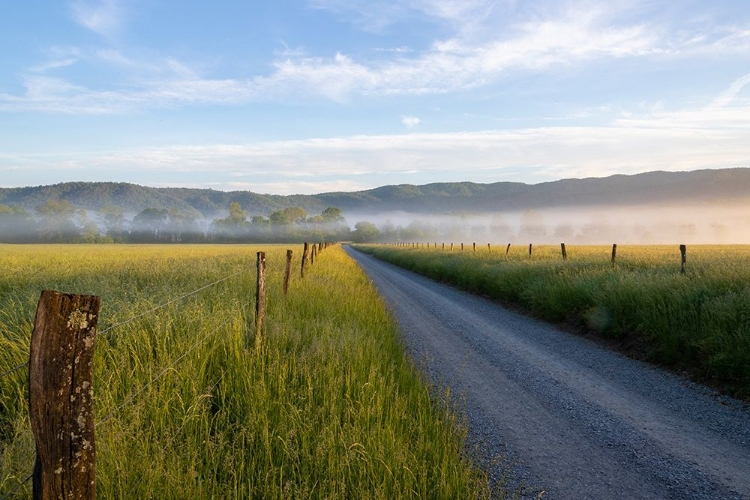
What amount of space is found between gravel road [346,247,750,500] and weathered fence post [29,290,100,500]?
3.40 m

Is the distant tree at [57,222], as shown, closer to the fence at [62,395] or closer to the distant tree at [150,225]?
the distant tree at [150,225]

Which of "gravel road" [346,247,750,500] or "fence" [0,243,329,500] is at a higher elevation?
"fence" [0,243,329,500]

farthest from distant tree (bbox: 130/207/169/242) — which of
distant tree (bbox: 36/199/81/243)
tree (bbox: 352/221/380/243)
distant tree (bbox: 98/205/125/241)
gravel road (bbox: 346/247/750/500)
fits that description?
gravel road (bbox: 346/247/750/500)

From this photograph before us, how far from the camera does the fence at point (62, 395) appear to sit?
192cm

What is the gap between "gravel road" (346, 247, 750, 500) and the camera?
4152 mm

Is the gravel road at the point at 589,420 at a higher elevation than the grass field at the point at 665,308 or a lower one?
lower

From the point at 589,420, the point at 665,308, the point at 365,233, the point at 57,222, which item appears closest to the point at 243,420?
the point at 589,420

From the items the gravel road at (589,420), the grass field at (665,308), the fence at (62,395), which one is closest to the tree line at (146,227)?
the grass field at (665,308)

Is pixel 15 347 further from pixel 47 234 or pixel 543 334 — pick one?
pixel 47 234

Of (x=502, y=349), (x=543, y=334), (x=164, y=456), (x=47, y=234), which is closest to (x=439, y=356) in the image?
(x=502, y=349)

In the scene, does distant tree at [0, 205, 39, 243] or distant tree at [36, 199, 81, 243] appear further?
distant tree at [36, 199, 81, 243]

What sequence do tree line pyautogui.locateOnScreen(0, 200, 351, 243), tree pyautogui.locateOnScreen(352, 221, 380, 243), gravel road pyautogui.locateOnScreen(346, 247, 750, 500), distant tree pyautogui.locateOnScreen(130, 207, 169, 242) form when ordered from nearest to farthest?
gravel road pyautogui.locateOnScreen(346, 247, 750, 500), tree line pyautogui.locateOnScreen(0, 200, 351, 243), distant tree pyautogui.locateOnScreen(130, 207, 169, 242), tree pyautogui.locateOnScreen(352, 221, 380, 243)

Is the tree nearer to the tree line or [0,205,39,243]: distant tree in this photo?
the tree line

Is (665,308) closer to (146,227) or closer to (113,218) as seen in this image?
(146,227)
